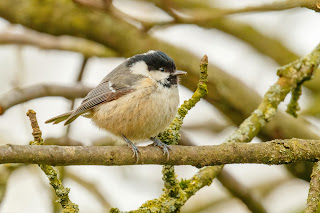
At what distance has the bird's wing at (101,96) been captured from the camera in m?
3.22

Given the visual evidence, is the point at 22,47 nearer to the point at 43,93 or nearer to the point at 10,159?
the point at 43,93

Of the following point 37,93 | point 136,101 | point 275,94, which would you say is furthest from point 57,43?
point 275,94

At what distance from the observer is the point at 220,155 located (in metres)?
2.48

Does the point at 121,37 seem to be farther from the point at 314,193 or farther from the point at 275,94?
the point at 314,193

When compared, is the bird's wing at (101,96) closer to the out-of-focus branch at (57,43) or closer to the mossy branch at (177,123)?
the mossy branch at (177,123)

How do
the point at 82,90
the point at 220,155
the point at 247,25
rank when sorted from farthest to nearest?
the point at 247,25 → the point at 82,90 → the point at 220,155

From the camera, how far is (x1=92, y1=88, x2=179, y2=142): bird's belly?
2988 mm

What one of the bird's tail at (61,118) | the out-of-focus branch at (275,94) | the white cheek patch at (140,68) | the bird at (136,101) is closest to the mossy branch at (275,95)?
the out-of-focus branch at (275,94)

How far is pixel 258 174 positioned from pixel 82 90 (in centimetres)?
229

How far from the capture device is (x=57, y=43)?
4.47m

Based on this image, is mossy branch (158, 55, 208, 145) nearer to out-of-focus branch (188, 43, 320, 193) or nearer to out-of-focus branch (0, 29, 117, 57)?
out-of-focus branch (188, 43, 320, 193)

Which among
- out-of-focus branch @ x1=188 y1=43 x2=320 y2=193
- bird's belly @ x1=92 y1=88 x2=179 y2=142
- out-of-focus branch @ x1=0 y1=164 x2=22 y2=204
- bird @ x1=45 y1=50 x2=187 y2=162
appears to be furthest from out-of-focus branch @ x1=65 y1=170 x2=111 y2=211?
out-of-focus branch @ x1=188 y1=43 x2=320 y2=193

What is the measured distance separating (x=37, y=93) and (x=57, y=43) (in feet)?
4.21

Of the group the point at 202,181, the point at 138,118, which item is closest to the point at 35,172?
the point at 138,118
